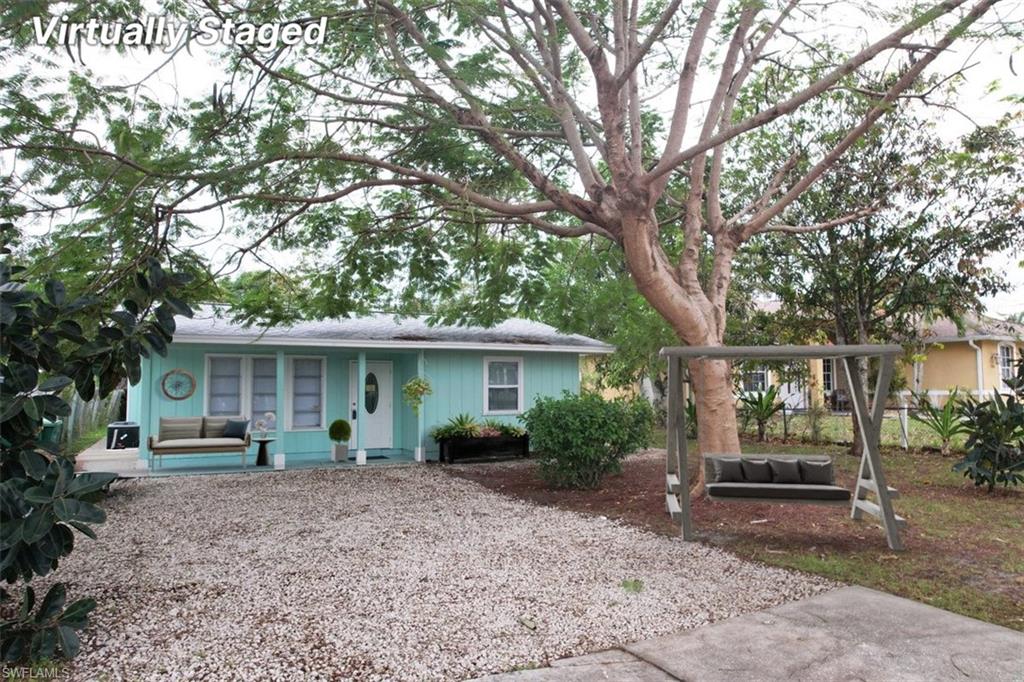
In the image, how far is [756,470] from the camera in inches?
265

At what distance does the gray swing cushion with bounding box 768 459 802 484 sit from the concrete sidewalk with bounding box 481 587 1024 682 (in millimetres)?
2173

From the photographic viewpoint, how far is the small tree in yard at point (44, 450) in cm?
340

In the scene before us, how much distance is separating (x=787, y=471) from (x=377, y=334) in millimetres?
8624

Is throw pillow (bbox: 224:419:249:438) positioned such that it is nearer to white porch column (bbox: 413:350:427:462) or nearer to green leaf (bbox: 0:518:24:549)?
white porch column (bbox: 413:350:427:462)

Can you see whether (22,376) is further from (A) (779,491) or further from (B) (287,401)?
(B) (287,401)

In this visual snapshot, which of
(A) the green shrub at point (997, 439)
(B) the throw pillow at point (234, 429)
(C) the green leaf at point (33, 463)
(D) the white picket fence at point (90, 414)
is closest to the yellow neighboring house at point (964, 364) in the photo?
(A) the green shrub at point (997, 439)

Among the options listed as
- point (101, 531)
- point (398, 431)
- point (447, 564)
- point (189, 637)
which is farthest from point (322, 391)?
point (189, 637)

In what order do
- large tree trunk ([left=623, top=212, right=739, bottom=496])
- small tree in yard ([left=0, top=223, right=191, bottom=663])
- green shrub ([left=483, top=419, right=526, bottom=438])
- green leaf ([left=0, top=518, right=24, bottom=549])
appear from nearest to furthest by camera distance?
green leaf ([left=0, top=518, right=24, bottom=549]), small tree in yard ([left=0, top=223, right=191, bottom=663]), large tree trunk ([left=623, top=212, right=739, bottom=496]), green shrub ([left=483, top=419, right=526, bottom=438])

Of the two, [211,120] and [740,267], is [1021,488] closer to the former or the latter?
[740,267]

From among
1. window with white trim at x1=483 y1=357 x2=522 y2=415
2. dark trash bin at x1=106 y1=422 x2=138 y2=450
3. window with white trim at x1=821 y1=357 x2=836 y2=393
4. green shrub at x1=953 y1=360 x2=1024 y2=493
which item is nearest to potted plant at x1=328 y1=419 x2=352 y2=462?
window with white trim at x1=483 y1=357 x2=522 y2=415

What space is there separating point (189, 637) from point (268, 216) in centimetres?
683

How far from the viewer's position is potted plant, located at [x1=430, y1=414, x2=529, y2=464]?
1299 centimetres

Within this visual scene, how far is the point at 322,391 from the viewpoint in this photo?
528 inches

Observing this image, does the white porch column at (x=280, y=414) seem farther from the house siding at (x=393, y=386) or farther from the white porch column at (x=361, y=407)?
the white porch column at (x=361, y=407)
